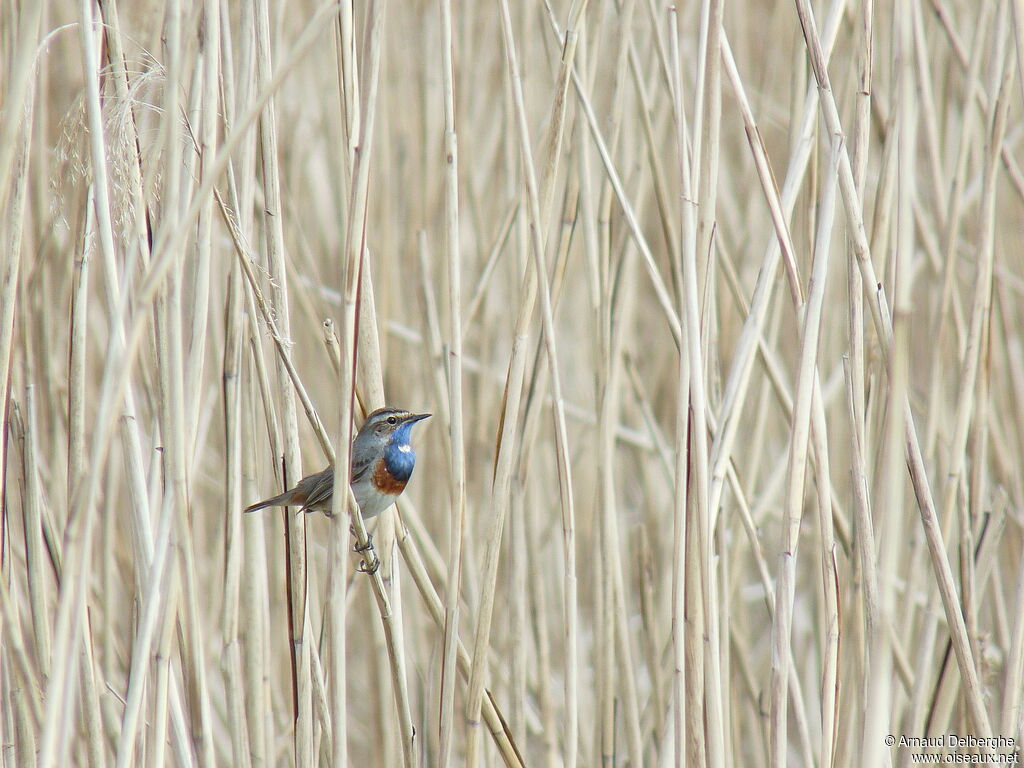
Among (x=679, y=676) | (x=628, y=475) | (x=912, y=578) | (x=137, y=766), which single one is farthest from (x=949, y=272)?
(x=628, y=475)

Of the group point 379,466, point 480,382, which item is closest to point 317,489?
point 379,466

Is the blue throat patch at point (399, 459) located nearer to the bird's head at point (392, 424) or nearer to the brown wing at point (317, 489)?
the bird's head at point (392, 424)

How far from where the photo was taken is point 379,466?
95.3 inches

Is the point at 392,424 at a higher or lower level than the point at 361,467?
higher

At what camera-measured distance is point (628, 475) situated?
409 cm

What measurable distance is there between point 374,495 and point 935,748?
1382 mm

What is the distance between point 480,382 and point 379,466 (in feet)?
1.79

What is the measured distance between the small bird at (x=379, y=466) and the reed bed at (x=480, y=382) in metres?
0.09

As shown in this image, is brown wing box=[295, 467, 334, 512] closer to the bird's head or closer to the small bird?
the small bird

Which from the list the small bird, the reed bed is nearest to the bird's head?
the small bird

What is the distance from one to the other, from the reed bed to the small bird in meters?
0.09

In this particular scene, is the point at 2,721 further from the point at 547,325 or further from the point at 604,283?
the point at 604,283

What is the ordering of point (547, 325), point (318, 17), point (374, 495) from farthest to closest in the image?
point (374, 495), point (547, 325), point (318, 17)

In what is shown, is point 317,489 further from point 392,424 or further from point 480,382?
point 480,382
